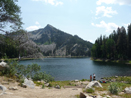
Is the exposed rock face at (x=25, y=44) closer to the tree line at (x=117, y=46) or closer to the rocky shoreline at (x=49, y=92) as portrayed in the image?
the rocky shoreline at (x=49, y=92)

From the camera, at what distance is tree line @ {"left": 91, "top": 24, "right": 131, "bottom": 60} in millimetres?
82562

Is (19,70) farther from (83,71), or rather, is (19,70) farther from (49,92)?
(83,71)

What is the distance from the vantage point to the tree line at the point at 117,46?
271ft

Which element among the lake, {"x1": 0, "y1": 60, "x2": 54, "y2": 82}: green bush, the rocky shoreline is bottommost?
the lake

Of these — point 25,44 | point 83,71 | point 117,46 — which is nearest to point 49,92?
point 25,44

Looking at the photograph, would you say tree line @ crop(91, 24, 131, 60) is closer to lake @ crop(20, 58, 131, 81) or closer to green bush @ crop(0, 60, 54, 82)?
lake @ crop(20, 58, 131, 81)

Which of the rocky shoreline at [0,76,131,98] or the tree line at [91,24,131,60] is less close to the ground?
the tree line at [91,24,131,60]

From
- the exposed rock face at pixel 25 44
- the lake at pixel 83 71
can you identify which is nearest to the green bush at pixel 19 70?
the exposed rock face at pixel 25 44

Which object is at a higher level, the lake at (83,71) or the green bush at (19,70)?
the green bush at (19,70)

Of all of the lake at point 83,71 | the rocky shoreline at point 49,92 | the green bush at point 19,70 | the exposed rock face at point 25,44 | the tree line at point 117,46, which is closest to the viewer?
the rocky shoreline at point 49,92

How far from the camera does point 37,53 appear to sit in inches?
655

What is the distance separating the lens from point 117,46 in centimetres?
8981

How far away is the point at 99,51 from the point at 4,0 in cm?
10859

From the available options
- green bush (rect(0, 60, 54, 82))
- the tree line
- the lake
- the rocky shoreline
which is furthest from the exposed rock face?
the tree line
